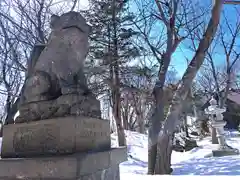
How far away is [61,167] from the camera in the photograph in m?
2.02

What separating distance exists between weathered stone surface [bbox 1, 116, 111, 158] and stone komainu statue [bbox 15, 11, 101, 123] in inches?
4.1

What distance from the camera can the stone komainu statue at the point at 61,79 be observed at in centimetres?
247

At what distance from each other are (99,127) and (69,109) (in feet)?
1.38

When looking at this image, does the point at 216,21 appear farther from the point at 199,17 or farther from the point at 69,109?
the point at 69,109

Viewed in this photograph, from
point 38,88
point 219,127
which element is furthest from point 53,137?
point 219,127

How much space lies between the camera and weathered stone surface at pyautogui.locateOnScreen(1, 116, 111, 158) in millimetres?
2271

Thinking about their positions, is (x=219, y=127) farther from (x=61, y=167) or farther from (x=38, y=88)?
(x=61, y=167)

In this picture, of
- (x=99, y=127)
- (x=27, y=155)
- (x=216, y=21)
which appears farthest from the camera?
(x=216, y=21)

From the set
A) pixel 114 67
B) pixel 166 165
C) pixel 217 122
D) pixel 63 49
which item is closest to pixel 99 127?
pixel 63 49

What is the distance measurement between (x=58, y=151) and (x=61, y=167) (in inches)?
10.7

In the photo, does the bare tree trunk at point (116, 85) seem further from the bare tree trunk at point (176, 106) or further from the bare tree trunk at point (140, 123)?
the bare tree trunk at point (140, 123)

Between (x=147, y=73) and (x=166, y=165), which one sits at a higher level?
(x=147, y=73)

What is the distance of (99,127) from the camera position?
8.70 feet

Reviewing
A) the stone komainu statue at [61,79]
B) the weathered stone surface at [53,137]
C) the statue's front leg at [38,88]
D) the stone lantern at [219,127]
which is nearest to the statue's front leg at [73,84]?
the stone komainu statue at [61,79]
